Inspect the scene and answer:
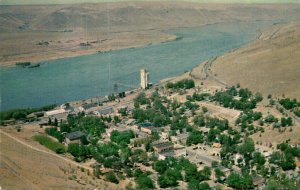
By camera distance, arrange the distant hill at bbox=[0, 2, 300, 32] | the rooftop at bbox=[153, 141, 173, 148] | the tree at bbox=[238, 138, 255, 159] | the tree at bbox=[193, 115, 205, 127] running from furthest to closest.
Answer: the distant hill at bbox=[0, 2, 300, 32], the tree at bbox=[193, 115, 205, 127], the rooftop at bbox=[153, 141, 173, 148], the tree at bbox=[238, 138, 255, 159]

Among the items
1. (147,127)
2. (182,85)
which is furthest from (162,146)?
(182,85)

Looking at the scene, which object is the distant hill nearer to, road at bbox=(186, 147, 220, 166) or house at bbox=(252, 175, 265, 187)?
road at bbox=(186, 147, 220, 166)

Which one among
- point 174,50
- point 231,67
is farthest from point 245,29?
point 231,67

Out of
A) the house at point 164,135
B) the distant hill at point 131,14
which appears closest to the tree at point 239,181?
the house at point 164,135

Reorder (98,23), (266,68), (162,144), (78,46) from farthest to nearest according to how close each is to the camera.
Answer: (98,23) → (78,46) → (266,68) → (162,144)

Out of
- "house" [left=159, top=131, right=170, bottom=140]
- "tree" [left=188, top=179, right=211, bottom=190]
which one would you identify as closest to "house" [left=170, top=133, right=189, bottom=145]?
"house" [left=159, top=131, right=170, bottom=140]

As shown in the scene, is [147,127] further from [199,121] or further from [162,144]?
[162,144]
